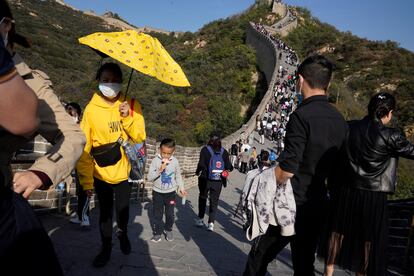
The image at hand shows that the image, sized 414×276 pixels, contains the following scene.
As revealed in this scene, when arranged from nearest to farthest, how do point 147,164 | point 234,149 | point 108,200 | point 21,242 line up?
point 21,242, point 108,200, point 147,164, point 234,149

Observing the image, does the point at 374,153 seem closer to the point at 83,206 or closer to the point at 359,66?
the point at 83,206

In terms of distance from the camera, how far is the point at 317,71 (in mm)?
2984

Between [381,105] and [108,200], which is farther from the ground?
[381,105]

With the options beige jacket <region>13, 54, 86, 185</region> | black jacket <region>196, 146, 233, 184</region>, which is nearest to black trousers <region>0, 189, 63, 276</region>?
beige jacket <region>13, 54, 86, 185</region>

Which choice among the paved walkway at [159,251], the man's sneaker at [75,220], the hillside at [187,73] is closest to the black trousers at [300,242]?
the paved walkway at [159,251]

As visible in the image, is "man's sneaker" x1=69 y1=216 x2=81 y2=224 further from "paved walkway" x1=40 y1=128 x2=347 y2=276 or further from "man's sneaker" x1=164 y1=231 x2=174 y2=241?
"man's sneaker" x1=164 y1=231 x2=174 y2=241

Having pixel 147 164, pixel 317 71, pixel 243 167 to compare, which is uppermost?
pixel 317 71

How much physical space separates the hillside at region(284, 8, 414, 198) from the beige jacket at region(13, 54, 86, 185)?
31071mm

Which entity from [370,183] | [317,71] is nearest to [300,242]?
[370,183]

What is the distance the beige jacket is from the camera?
174 cm

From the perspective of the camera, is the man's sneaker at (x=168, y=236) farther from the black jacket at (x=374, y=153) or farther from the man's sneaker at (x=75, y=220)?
the black jacket at (x=374, y=153)

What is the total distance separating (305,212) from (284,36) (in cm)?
6740

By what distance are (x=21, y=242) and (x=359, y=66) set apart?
62.7m

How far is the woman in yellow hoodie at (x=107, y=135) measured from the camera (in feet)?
13.2
